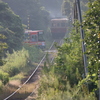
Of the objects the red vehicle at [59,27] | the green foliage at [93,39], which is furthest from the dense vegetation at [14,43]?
the red vehicle at [59,27]

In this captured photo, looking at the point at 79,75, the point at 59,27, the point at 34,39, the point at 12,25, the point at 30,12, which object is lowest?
the point at 79,75

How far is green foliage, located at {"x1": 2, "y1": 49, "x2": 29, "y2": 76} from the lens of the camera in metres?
19.5

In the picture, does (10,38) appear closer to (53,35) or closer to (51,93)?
(51,93)

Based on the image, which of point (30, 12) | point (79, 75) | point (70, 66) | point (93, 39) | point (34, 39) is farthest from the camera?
point (30, 12)

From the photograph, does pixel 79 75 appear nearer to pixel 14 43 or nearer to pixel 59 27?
pixel 14 43

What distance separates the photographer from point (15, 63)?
21.3m

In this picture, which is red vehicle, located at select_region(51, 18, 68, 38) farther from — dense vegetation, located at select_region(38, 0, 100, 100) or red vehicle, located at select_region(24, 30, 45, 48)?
dense vegetation, located at select_region(38, 0, 100, 100)

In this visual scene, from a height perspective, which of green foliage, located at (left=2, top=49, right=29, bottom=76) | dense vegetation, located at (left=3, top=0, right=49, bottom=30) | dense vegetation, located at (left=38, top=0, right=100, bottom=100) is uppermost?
dense vegetation, located at (left=3, top=0, right=49, bottom=30)

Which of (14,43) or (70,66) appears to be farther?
(14,43)

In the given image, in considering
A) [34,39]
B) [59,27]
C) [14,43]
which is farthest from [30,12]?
[14,43]

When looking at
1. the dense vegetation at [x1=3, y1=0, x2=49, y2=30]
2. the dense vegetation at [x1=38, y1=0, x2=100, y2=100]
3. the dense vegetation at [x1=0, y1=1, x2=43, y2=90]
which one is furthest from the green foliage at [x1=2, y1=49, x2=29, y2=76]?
the dense vegetation at [x1=3, y1=0, x2=49, y2=30]

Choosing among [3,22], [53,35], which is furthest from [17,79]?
[53,35]

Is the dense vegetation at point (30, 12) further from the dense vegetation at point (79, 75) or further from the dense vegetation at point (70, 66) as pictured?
the dense vegetation at point (79, 75)

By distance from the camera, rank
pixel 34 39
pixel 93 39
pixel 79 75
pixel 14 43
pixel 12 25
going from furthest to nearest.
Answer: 1. pixel 34 39
2. pixel 12 25
3. pixel 14 43
4. pixel 79 75
5. pixel 93 39
